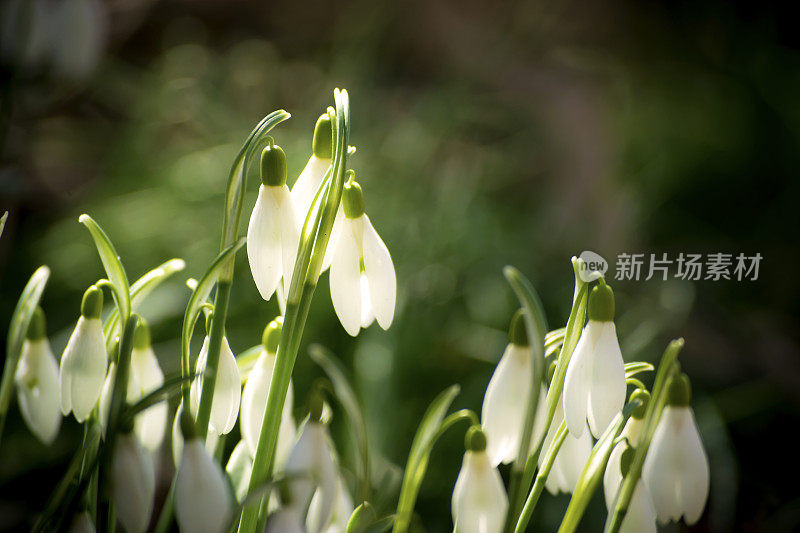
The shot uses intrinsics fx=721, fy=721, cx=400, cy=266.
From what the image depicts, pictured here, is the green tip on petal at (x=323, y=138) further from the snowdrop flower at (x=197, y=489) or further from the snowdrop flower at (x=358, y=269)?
the snowdrop flower at (x=197, y=489)

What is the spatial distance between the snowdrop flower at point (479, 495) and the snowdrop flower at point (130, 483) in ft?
0.55

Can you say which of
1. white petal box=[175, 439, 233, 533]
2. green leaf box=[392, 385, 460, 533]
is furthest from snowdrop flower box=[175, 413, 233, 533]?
green leaf box=[392, 385, 460, 533]

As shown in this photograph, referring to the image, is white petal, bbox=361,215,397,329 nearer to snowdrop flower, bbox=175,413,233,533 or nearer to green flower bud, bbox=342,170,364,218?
green flower bud, bbox=342,170,364,218

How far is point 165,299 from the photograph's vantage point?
122 cm

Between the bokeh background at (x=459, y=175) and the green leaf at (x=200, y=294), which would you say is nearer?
the green leaf at (x=200, y=294)

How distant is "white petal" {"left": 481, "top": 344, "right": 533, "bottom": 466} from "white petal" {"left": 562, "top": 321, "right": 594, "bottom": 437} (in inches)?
1.7

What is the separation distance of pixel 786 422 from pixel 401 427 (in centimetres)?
69

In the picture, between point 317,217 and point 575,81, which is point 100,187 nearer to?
point 575,81

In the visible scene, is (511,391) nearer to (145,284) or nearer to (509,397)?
(509,397)

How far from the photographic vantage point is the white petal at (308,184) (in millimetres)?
406

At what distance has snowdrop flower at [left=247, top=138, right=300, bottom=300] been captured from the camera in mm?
381

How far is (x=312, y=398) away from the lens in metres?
0.38

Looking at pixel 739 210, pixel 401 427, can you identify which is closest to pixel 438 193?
pixel 401 427

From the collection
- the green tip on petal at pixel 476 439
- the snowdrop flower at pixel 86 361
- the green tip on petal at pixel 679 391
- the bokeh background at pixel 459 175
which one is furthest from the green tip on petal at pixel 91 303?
the bokeh background at pixel 459 175
